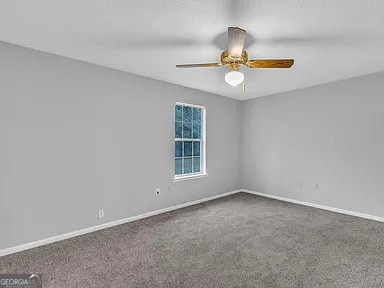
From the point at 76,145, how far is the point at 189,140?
2.21 metres

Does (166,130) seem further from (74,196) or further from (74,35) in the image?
(74,35)

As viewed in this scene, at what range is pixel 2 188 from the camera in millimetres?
2586

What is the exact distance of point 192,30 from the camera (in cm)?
236

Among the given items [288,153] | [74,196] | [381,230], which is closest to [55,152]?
[74,196]

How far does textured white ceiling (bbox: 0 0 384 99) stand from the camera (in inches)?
77.2

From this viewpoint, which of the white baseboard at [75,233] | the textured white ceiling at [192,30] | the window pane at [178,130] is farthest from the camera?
the window pane at [178,130]

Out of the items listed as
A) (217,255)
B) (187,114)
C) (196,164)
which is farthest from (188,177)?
(217,255)

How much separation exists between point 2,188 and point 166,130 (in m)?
2.45

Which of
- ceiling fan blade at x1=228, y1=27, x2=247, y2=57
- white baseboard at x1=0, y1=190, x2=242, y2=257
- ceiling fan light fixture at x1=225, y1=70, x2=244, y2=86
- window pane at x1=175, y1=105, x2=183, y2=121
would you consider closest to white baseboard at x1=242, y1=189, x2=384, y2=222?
white baseboard at x1=0, y1=190, x2=242, y2=257

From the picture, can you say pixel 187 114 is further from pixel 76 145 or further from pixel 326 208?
pixel 326 208

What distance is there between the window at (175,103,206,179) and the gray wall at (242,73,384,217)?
1.38 meters

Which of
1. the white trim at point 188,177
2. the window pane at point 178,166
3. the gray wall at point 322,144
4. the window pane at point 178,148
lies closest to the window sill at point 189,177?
the white trim at point 188,177

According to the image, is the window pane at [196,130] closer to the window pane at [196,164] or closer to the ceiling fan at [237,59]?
the window pane at [196,164]

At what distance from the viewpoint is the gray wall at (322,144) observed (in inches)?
151
